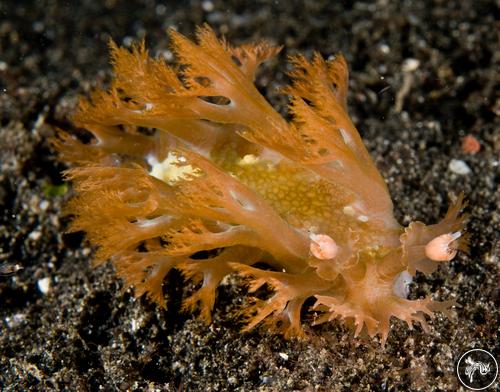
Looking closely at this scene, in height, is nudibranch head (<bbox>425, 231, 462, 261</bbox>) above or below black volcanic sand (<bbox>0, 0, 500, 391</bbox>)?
above

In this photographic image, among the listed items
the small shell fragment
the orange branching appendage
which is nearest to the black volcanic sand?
the orange branching appendage

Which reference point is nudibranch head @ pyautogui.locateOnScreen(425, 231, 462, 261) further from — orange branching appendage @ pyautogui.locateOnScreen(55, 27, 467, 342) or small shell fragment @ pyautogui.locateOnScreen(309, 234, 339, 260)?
small shell fragment @ pyautogui.locateOnScreen(309, 234, 339, 260)

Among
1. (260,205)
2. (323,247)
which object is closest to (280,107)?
(260,205)

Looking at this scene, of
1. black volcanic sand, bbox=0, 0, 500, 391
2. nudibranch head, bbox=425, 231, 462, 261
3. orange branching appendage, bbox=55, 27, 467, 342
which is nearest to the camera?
nudibranch head, bbox=425, 231, 462, 261

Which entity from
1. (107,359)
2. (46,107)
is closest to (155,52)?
(46,107)

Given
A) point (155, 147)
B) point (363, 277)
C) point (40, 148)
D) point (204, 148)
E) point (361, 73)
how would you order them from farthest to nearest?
1. point (361, 73)
2. point (40, 148)
3. point (155, 147)
4. point (204, 148)
5. point (363, 277)

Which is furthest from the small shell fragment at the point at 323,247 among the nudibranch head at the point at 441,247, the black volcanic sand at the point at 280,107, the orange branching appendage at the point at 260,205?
the black volcanic sand at the point at 280,107

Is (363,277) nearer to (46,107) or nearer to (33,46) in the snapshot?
(46,107)
